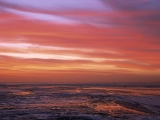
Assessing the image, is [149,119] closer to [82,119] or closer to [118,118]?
[118,118]

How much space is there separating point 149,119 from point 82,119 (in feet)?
13.9

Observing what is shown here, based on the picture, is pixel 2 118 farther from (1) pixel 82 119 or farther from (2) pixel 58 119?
(1) pixel 82 119

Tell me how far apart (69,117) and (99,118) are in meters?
1.98

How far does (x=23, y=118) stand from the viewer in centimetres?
1429

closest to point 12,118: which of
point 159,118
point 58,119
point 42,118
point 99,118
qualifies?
point 42,118

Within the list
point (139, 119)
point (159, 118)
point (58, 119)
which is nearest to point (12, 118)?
point (58, 119)

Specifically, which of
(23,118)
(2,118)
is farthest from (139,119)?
(2,118)

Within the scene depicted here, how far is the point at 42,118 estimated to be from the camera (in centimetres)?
1430

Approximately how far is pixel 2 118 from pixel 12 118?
24.5 inches

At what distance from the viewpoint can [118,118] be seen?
47.3 ft

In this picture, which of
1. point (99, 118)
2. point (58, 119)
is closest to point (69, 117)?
point (58, 119)

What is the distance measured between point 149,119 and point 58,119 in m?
5.75

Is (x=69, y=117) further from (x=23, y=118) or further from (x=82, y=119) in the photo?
(x=23, y=118)

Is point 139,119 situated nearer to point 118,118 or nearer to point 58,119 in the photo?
point 118,118
